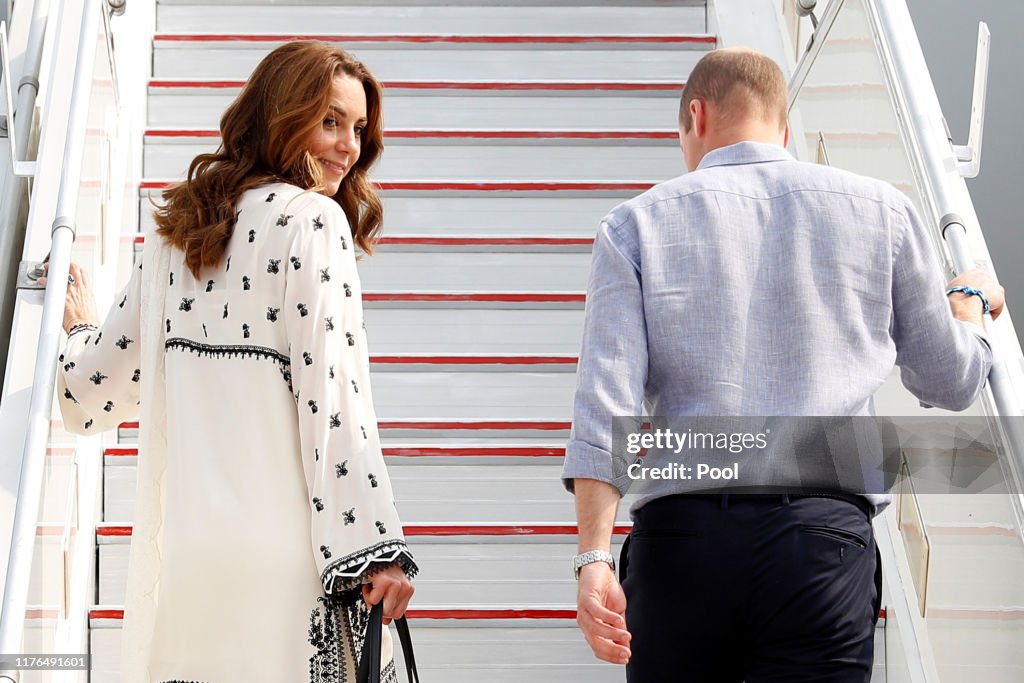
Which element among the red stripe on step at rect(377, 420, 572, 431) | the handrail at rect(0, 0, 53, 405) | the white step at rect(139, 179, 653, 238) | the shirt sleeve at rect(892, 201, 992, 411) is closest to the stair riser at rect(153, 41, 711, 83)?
the white step at rect(139, 179, 653, 238)

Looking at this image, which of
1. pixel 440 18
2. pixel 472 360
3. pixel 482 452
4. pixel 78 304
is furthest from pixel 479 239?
pixel 78 304

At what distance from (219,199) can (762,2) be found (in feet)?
8.29

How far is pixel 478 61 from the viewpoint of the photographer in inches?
166

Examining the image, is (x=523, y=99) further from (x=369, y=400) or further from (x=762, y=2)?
(x=369, y=400)

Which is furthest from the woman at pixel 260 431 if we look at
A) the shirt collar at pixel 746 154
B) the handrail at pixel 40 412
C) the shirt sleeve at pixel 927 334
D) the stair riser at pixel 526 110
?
the stair riser at pixel 526 110

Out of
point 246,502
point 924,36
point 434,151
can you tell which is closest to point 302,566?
point 246,502

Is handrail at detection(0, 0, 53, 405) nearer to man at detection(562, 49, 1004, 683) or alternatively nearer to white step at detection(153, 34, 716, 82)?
white step at detection(153, 34, 716, 82)

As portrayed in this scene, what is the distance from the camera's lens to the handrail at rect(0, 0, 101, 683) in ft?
6.14

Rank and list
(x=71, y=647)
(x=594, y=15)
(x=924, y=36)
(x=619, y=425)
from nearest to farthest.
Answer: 1. (x=619, y=425)
2. (x=71, y=647)
3. (x=594, y=15)
4. (x=924, y=36)

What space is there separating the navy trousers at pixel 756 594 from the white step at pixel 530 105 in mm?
2490

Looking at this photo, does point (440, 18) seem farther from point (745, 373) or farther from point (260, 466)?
point (745, 373)

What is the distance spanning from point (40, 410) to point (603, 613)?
0.95m

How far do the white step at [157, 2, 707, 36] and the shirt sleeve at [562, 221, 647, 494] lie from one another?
2.75 meters

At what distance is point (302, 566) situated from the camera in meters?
1.73
